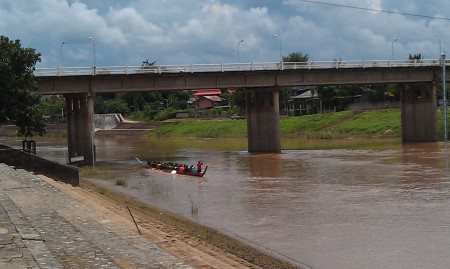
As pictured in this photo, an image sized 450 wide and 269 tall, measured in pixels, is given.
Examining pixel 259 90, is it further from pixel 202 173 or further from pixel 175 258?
pixel 175 258

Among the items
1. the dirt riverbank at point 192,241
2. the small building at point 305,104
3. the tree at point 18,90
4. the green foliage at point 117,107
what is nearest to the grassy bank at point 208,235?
the dirt riverbank at point 192,241

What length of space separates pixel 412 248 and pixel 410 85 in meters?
56.3

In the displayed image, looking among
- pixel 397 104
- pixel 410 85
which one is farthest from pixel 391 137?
pixel 397 104

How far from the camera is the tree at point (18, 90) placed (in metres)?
40.7

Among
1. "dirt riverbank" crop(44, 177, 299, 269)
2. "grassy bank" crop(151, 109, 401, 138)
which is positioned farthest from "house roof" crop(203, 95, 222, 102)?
"dirt riverbank" crop(44, 177, 299, 269)

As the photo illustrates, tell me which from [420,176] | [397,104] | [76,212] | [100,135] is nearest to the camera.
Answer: [76,212]

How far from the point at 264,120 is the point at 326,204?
3689 cm

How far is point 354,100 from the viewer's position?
11081cm

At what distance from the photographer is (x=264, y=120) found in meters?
61.0

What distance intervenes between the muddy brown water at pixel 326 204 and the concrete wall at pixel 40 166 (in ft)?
9.63

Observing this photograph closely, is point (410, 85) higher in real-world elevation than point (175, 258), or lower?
higher

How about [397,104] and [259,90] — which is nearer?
[259,90]

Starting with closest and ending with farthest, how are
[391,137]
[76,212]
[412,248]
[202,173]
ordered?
[412,248] → [76,212] → [202,173] → [391,137]

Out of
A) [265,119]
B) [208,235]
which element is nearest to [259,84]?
[265,119]
